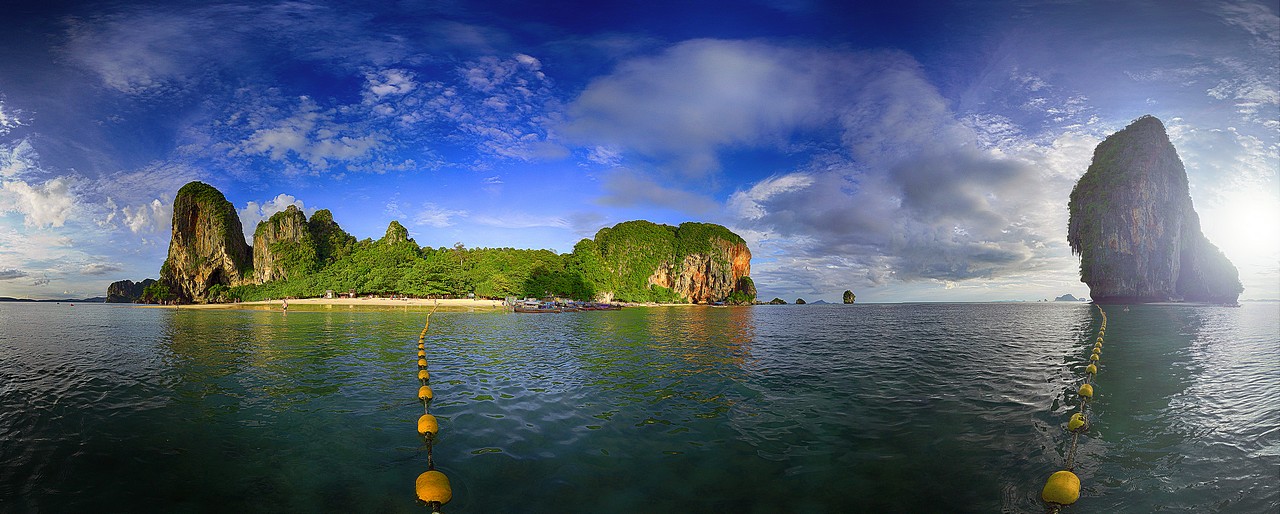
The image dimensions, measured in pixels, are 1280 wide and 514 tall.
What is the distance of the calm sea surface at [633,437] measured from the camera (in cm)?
668

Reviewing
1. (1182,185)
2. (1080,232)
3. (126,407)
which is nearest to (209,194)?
(126,407)

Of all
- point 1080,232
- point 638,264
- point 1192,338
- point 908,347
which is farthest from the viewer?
point 638,264

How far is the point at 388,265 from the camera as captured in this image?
380 feet

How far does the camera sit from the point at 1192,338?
104 ft

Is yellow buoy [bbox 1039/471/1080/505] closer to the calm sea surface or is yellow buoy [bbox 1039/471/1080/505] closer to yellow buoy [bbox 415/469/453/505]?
the calm sea surface

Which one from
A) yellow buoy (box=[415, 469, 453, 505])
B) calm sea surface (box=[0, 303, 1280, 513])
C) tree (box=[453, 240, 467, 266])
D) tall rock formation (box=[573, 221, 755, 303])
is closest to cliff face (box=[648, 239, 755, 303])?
tall rock formation (box=[573, 221, 755, 303])

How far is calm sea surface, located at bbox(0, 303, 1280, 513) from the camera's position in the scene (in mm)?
6684

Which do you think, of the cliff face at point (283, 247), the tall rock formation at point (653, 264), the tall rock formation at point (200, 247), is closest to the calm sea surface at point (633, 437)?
the cliff face at point (283, 247)

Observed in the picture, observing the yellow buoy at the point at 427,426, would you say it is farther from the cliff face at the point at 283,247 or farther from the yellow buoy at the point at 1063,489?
the cliff face at the point at 283,247

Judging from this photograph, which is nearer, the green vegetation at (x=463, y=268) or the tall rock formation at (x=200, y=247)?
the green vegetation at (x=463, y=268)

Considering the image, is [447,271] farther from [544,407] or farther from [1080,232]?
[1080,232]

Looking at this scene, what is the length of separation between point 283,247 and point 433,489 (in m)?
174

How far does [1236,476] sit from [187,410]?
2070 centimetres

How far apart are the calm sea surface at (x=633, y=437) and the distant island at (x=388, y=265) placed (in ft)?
295
